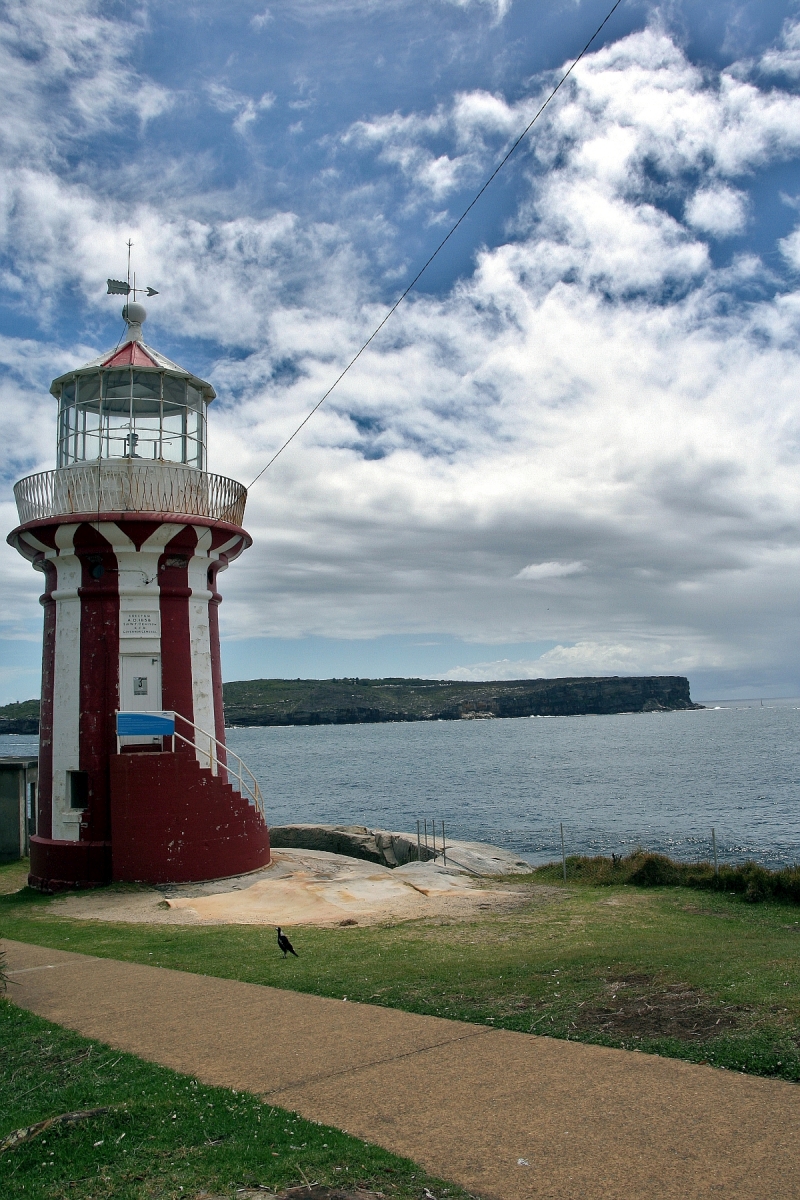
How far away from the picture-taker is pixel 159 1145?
16.9 feet

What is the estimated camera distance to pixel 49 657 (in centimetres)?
1878

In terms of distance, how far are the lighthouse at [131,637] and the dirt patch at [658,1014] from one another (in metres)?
11.4

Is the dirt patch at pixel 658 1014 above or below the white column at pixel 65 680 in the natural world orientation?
below

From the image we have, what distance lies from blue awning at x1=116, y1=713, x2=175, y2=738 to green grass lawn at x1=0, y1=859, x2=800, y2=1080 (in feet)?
11.6

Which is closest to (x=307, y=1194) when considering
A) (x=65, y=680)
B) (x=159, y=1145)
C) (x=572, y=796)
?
(x=159, y=1145)

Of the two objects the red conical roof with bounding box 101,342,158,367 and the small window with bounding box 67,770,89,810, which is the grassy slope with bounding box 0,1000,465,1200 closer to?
the small window with bounding box 67,770,89,810

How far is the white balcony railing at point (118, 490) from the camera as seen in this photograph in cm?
1830

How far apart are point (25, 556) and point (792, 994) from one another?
17.6 meters

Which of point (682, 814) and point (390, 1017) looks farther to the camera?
point (682, 814)

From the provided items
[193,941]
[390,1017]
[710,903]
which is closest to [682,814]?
[710,903]

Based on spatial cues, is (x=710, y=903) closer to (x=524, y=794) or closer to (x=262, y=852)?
(x=262, y=852)

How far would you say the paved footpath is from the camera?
4625mm

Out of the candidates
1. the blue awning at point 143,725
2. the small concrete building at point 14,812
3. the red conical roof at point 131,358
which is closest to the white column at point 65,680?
the blue awning at point 143,725

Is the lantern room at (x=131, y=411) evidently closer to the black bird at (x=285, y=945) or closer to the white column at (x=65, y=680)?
the white column at (x=65, y=680)
